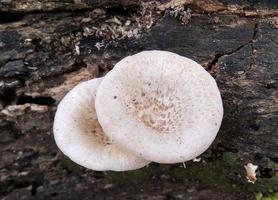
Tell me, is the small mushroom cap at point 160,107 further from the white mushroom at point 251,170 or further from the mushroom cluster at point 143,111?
the white mushroom at point 251,170

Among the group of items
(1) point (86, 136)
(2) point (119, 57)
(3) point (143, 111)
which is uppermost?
(2) point (119, 57)

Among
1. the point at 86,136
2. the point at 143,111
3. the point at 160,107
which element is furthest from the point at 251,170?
the point at 86,136

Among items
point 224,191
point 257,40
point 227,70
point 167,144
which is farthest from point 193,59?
point 224,191

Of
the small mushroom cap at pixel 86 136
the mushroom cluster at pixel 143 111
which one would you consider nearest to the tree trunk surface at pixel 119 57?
the small mushroom cap at pixel 86 136

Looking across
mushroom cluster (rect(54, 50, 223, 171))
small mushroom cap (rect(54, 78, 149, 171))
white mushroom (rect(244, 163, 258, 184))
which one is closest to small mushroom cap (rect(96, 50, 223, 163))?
mushroom cluster (rect(54, 50, 223, 171))

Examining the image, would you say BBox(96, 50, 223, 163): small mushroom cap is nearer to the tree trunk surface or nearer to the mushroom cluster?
the mushroom cluster

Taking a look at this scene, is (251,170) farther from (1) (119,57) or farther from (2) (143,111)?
(1) (119,57)
